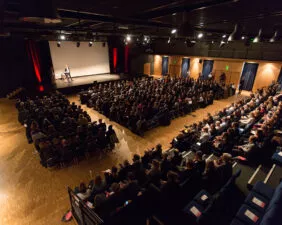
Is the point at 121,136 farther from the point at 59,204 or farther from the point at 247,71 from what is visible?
the point at 247,71

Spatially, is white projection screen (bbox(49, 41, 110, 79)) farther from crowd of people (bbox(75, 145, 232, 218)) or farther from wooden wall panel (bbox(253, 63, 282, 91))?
wooden wall panel (bbox(253, 63, 282, 91))

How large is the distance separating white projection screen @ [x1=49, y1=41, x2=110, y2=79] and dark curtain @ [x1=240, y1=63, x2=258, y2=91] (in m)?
13.8

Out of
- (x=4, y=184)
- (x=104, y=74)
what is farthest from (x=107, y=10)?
(x=104, y=74)

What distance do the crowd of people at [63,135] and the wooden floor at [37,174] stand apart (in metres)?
0.40

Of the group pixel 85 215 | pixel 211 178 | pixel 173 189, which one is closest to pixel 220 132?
pixel 211 178

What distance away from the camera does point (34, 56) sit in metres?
13.6

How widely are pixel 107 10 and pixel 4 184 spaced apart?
20.0ft

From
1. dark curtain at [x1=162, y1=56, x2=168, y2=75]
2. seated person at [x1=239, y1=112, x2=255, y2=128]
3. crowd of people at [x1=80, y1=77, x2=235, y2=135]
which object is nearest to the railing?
crowd of people at [x1=80, y1=77, x2=235, y2=135]

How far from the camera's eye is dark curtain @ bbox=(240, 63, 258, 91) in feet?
49.1

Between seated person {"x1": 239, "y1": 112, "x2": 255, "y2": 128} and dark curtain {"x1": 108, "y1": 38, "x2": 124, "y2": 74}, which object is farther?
dark curtain {"x1": 108, "y1": 38, "x2": 124, "y2": 74}

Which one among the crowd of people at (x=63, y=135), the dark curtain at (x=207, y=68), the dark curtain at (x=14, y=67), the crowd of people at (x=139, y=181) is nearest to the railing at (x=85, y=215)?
the crowd of people at (x=139, y=181)

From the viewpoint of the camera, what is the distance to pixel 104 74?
19.4 meters

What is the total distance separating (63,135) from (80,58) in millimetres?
12253

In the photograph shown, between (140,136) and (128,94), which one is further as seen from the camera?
(128,94)
